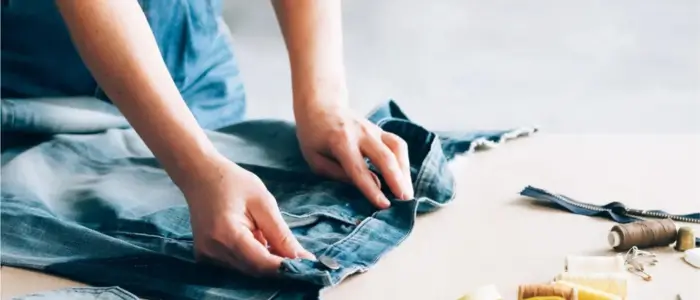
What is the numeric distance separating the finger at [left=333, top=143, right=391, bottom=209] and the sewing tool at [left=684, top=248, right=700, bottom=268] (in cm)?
23

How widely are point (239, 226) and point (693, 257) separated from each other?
0.33 metres

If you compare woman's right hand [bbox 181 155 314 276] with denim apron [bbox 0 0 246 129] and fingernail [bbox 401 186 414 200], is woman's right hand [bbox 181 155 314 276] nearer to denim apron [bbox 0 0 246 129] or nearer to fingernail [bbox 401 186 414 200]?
fingernail [bbox 401 186 414 200]

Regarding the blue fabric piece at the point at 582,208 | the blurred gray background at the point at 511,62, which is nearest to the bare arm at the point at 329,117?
the blue fabric piece at the point at 582,208

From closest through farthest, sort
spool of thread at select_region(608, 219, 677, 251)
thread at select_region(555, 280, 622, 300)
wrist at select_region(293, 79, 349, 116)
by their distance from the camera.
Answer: thread at select_region(555, 280, 622, 300)
spool of thread at select_region(608, 219, 677, 251)
wrist at select_region(293, 79, 349, 116)

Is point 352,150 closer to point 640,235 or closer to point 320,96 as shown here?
point 320,96

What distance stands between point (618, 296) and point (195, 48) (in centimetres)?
55

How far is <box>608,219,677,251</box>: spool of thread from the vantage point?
703 millimetres

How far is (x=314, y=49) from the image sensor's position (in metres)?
0.86

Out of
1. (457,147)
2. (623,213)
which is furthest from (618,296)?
(457,147)

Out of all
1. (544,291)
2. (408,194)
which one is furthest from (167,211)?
(544,291)

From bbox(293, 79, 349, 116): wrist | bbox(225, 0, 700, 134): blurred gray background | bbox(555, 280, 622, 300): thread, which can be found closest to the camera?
bbox(555, 280, 622, 300): thread

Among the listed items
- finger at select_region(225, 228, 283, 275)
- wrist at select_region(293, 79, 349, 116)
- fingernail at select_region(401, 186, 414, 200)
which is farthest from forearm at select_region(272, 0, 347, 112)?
finger at select_region(225, 228, 283, 275)

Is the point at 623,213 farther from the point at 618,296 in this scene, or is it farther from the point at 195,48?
the point at 195,48

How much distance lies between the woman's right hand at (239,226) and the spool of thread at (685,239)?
0.28 metres
